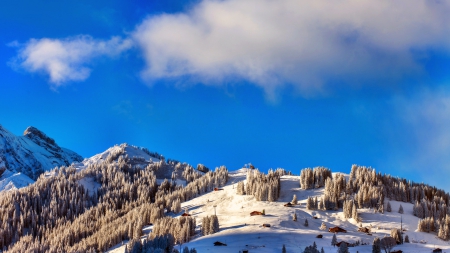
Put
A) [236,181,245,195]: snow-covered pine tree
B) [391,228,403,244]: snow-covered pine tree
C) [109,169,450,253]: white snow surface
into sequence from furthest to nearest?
[236,181,245,195]: snow-covered pine tree < [391,228,403,244]: snow-covered pine tree < [109,169,450,253]: white snow surface

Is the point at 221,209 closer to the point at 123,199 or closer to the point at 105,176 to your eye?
the point at 123,199

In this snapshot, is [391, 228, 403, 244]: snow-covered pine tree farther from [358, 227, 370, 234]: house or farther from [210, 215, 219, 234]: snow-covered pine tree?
[210, 215, 219, 234]: snow-covered pine tree

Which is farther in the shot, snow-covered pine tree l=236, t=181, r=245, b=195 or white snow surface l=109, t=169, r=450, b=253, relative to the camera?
snow-covered pine tree l=236, t=181, r=245, b=195

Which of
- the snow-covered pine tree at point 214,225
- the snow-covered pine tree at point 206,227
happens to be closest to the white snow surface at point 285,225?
the snow-covered pine tree at point 214,225

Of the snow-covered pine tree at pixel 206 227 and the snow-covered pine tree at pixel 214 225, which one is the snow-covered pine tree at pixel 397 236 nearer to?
the snow-covered pine tree at pixel 214 225

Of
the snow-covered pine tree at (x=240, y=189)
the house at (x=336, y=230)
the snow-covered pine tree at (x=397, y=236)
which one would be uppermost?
the snow-covered pine tree at (x=240, y=189)

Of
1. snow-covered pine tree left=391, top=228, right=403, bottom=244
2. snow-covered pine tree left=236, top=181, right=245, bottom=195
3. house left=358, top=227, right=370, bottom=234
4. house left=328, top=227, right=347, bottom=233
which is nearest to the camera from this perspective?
snow-covered pine tree left=391, top=228, right=403, bottom=244

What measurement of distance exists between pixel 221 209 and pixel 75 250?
37911 mm

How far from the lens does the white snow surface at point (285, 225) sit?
84.8m

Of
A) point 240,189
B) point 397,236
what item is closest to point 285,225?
point 397,236

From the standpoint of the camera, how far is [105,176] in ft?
616

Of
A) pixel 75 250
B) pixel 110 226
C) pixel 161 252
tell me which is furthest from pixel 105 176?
pixel 161 252

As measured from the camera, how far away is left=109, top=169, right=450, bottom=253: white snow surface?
84750 mm

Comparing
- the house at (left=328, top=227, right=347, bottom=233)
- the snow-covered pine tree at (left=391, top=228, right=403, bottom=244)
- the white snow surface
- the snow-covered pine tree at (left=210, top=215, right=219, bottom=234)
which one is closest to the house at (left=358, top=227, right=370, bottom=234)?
the white snow surface
